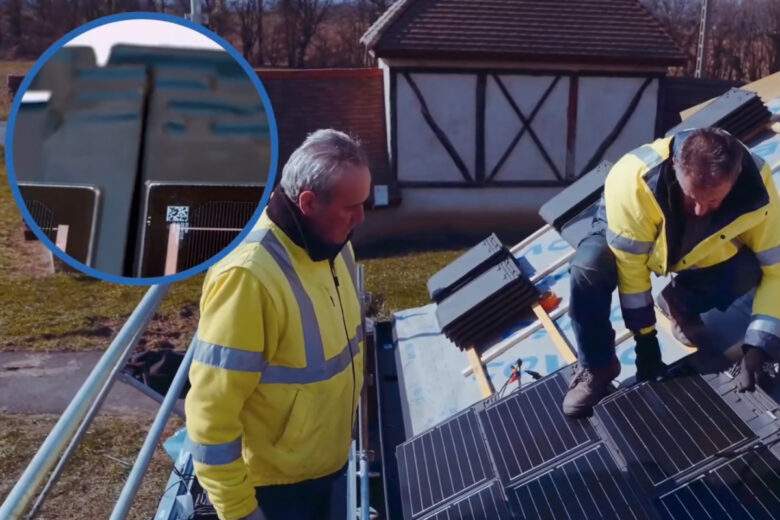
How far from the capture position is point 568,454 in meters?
4.34

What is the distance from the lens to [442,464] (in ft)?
15.5

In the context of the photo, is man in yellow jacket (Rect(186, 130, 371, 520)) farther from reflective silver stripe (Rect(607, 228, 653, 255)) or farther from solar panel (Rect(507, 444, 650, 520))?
reflective silver stripe (Rect(607, 228, 653, 255))

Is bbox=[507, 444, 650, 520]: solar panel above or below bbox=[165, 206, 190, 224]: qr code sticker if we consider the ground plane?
below

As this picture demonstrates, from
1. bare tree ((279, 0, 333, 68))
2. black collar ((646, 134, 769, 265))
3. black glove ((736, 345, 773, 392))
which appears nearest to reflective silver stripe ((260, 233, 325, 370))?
black collar ((646, 134, 769, 265))

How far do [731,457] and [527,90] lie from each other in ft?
44.5

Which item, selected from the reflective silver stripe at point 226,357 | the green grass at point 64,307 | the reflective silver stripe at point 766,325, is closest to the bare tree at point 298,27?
the green grass at point 64,307

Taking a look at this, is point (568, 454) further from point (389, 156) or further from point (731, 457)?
point (389, 156)

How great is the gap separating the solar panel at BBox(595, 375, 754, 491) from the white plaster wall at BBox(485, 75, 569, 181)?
12680 mm

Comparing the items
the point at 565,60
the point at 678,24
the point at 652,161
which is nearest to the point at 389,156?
the point at 565,60

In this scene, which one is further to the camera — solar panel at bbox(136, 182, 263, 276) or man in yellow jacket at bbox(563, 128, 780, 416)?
man in yellow jacket at bbox(563, 128, 780, 416)

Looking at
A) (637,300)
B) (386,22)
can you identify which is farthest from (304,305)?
(386,22)

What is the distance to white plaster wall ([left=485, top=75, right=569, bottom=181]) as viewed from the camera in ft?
54.9

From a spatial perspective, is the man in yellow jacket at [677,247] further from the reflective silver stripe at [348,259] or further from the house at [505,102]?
the house at [505,102]

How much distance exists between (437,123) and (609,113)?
139 inches
